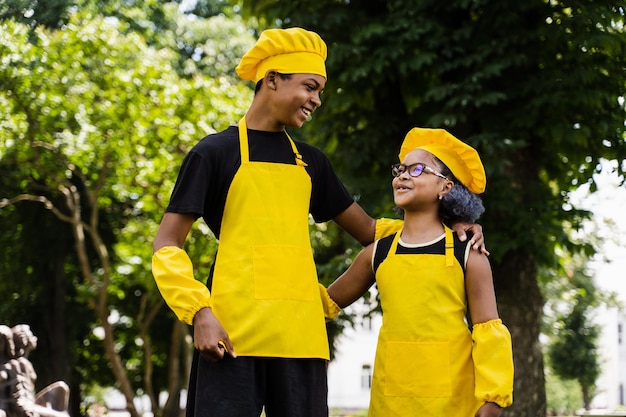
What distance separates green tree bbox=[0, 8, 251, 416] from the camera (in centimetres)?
1549

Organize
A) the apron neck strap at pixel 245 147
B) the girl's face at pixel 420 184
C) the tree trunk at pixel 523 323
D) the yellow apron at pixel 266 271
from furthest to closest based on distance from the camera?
the tree trunk at pixel 523 323, the girl's face at pixel 420 184, the apron neck strap at pixel 245 147, the yellow apron at pixel 266 271

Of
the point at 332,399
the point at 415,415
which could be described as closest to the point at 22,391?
the point at 415,415

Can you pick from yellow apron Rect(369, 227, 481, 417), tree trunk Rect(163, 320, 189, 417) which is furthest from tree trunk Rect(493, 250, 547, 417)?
tree trunk Rect(163, 320, 189, 417)

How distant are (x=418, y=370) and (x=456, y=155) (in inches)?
32.3

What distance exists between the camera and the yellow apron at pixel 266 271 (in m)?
3.29

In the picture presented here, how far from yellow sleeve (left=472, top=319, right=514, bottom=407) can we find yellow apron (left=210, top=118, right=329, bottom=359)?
53 centimetres

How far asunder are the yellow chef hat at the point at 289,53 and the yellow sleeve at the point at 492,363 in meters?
1.05

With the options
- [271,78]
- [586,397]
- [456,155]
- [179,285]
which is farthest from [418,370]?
[586,397]

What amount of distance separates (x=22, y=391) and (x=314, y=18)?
4241 millimetres

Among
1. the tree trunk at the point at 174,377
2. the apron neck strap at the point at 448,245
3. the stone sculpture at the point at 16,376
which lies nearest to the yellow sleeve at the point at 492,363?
the apron neck strap at the point at 448,245

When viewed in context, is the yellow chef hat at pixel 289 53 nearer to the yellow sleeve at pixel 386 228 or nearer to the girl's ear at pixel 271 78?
the girl's ear at pixel 271 78

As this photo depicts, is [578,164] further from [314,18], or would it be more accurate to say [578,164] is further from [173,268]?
[173,268]

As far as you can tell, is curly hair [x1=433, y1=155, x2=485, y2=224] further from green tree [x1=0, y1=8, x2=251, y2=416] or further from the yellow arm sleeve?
green tree [x1=0, y1=8, x2=251, y2=416]

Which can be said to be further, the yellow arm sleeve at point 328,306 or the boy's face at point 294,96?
the yellow arm sleeve at point 328,306
